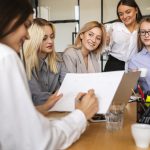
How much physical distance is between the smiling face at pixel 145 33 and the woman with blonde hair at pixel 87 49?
0.32 m

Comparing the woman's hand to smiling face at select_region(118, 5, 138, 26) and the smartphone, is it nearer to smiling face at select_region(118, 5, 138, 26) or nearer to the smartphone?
the smartphone

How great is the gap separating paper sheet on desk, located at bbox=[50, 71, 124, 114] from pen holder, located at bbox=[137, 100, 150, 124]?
162 millimetres

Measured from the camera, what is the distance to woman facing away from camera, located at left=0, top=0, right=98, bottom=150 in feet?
2.44

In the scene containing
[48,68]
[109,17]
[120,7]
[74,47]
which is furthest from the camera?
[109,17]

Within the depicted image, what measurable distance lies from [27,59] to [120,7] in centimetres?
124

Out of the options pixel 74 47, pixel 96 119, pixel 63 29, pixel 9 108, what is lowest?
pixel 96 119

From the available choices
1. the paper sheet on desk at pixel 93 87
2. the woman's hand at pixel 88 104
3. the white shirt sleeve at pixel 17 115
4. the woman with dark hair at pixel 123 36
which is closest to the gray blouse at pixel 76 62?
the woman with dark hair at pixel 123 36

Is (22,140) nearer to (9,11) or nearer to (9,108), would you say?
(9,108)

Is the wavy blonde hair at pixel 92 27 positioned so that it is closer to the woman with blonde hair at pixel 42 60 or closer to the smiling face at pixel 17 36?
the woman with blonde hair at pixel 42 60

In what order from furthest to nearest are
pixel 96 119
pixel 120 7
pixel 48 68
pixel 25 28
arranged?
1. pixel 120 7
2. pixel 48 68
3. pixel 96 119
4. pixel 25 28

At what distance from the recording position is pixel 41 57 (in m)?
2.06

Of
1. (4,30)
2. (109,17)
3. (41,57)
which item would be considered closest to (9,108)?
(4,30)

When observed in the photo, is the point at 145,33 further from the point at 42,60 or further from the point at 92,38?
the point at 42,60

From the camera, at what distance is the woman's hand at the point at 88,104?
101 centimetres
